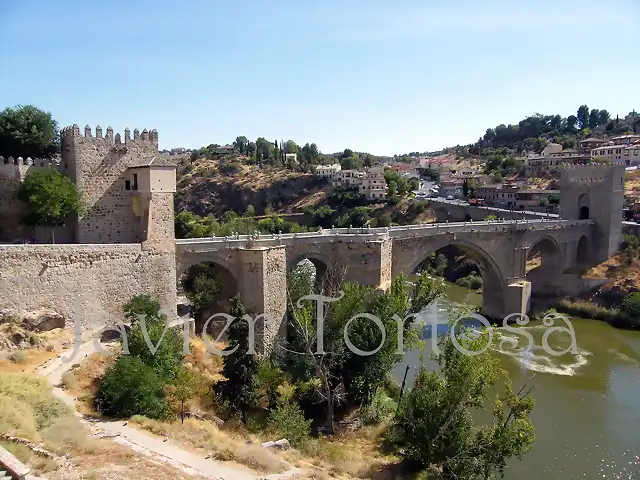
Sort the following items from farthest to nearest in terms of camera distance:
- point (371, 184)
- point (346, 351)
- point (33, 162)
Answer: point (371, 184)
point (346, 351)
point (33, 162)

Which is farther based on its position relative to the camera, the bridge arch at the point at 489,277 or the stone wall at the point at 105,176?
the bridge arch at the point at 489,277

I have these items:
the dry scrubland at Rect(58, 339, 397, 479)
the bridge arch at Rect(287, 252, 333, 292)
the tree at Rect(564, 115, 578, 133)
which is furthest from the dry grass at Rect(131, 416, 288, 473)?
the tree at Rect(564, 115, 578, 133)

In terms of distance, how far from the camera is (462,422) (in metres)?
14.8

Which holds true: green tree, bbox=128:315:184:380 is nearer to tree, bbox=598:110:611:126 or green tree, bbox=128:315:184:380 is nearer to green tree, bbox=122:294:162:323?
green tree, bbox=122:294:162:323

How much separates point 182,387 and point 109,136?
8.91 metres

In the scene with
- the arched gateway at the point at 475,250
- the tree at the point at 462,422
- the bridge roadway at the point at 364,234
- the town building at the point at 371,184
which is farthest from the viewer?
the town building at the point at 371,184

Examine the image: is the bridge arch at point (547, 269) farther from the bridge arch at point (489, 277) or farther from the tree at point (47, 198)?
the tree at point (47, 198)

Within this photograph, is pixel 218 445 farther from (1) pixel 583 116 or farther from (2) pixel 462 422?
(1) pixel 583 116

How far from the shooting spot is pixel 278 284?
2164 cm

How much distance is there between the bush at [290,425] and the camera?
15594mm

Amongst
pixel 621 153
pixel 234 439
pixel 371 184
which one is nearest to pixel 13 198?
pixel 234 439

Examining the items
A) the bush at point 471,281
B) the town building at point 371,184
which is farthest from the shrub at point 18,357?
the town building at point 371,184

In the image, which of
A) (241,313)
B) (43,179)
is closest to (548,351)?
(241,313)

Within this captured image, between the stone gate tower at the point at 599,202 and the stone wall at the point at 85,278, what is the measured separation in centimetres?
2974
